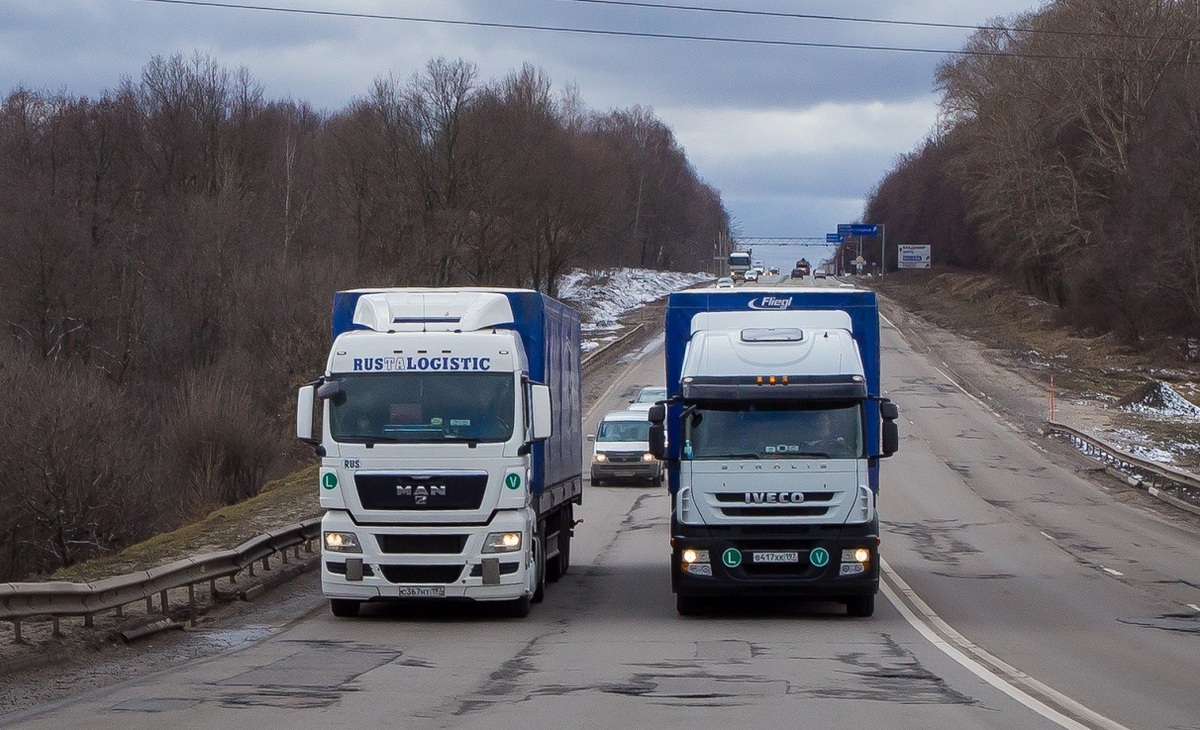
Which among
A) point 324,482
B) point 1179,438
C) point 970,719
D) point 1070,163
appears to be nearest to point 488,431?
point 324,482

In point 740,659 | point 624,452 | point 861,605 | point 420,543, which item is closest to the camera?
point 740,659

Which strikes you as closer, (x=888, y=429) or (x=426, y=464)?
(x=426, y=464)

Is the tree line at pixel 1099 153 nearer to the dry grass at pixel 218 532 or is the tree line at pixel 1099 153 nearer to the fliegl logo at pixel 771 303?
the dry grass at pixel 218 532

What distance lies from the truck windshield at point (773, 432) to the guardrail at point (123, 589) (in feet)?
19.8

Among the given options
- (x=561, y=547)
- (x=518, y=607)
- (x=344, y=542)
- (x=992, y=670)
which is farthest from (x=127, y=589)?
(x=992, y=670)

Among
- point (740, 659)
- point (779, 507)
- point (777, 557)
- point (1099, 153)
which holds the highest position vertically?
point (1099, 153)

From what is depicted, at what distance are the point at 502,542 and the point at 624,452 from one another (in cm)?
1941

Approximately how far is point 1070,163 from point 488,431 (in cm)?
6184

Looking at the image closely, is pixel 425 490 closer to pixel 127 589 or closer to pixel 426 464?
pixel 426 464

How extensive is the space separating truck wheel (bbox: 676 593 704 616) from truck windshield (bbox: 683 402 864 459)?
1.88 m

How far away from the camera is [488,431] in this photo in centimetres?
1498

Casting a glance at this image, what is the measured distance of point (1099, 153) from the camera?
218ft

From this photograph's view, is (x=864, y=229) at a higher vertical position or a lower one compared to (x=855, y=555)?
higher

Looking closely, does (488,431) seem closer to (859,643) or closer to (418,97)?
(859,643)
